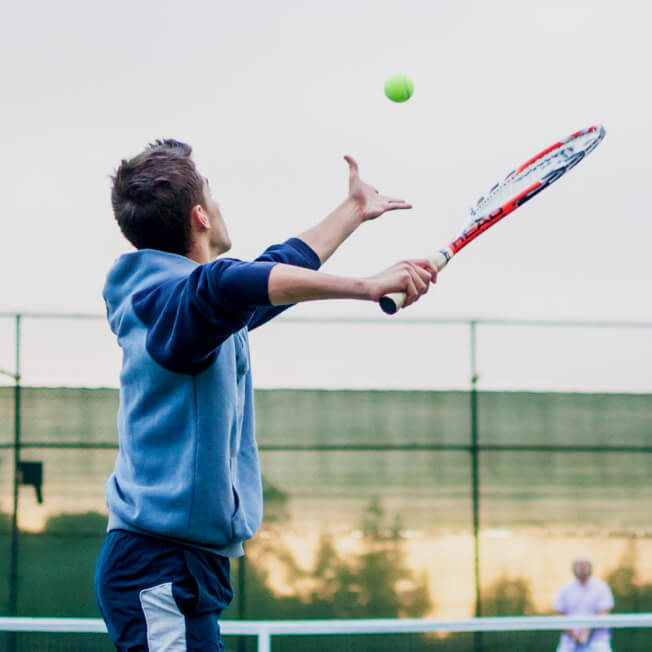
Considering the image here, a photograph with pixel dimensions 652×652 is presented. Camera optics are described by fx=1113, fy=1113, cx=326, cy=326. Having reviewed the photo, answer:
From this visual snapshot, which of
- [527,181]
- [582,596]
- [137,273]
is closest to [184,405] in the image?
[137,273]

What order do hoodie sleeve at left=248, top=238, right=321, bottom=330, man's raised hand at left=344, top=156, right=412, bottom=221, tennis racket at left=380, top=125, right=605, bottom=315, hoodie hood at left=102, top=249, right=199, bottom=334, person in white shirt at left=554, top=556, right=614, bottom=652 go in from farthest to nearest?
person in white shirt at left=554, top=556, right=614, bottom=652
tennis racket at left=380, top=125, right=605, bottom=315
man's raised hand at left=344, top=156, right=412, bottom=221
hoodie sleeve at left=248, top=238, right=321, bottom=330
hoodie hood at left=102, top=249, right=199, bottom=334

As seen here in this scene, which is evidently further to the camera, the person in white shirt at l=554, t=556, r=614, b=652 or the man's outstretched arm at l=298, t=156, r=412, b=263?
the person in white shirt at l=554, t=556, r=614, b=652

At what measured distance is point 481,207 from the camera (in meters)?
3.18

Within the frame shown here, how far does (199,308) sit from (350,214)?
3.06ft

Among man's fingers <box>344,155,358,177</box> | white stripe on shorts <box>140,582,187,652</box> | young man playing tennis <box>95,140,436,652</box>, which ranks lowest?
white stripe on shorts <box>140,582,187,652</box>

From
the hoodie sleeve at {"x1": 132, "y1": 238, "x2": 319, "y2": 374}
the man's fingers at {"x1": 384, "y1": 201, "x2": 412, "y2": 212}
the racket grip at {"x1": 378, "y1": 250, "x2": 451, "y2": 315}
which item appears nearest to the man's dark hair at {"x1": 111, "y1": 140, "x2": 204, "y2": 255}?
the hoodie sleeve at {"x1": 132, "y1": 238, "x2": 319, "y2": 374}

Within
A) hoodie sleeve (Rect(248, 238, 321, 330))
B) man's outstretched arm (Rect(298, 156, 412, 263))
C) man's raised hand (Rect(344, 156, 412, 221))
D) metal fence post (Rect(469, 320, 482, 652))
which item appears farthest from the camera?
metal fence post (Rect(469, 320, 482, 652))

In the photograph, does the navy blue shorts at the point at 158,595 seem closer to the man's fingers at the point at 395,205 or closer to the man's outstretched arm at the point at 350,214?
the man's outstretched arm at the point at 350,214

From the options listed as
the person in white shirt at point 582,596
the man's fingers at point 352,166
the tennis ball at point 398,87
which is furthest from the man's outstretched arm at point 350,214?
the person in white shirt at point 582,596

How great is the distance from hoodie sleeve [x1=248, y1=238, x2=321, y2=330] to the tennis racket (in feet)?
1.51

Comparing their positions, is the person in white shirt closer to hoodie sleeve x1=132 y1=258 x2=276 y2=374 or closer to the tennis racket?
the tennis racket

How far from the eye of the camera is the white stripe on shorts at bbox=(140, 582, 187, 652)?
2096 millimetres

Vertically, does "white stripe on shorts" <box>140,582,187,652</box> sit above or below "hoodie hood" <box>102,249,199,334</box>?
below

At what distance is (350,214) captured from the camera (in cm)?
284
